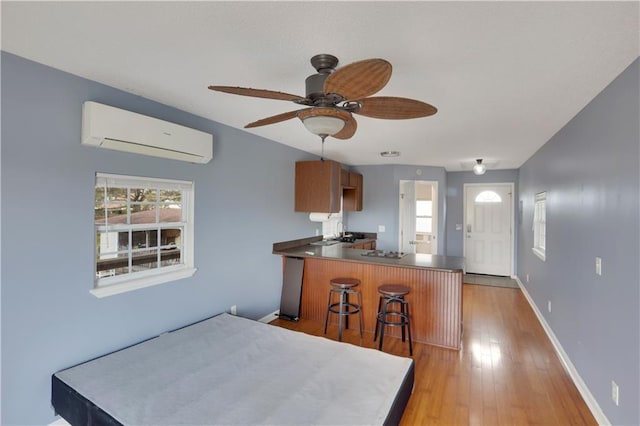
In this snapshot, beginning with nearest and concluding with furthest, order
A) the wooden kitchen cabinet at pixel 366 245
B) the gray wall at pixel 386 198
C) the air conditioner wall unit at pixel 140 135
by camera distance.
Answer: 1. the air conditioner wall unit at pixel 140 135
2. the wooden kitchen cabinet at pixel 366 245
3. the gray wall at pixel 386 198

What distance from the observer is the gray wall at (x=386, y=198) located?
5.79m

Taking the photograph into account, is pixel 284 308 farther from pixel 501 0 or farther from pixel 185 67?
pixel 501 0

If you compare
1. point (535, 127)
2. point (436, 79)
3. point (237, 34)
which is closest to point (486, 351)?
point (535, 127)

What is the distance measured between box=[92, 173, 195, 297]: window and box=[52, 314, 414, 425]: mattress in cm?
53

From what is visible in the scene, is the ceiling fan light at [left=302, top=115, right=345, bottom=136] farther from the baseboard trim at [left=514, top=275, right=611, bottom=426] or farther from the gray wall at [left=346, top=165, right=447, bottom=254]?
the gray wall at [left=346, top=165, right=447, bottom=254]

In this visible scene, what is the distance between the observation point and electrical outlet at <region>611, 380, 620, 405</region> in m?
1.88

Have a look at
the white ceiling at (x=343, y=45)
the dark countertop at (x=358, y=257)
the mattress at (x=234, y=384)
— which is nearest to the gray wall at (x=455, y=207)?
the dark countertop at (x=358, y=257)

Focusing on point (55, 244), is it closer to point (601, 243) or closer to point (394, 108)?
point (394, 108)

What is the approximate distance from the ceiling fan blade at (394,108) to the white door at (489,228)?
564cm

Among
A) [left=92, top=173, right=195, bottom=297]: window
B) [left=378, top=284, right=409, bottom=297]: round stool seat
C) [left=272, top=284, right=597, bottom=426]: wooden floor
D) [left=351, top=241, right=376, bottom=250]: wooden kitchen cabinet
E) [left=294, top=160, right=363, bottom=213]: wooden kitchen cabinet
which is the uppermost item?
[left=294, top=160, right=363, bottom=213]: wooden kitchen cabinet

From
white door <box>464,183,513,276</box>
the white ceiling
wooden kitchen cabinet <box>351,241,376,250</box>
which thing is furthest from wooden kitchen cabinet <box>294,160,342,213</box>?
white door <box>464,183,513,276</box>

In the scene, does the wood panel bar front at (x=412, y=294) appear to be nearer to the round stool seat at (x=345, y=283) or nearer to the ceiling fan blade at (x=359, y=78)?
the round stool seat at (x=345, y=283)

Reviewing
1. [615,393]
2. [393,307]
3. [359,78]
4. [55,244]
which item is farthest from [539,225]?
[55,244]

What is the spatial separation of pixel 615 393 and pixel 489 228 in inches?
198
